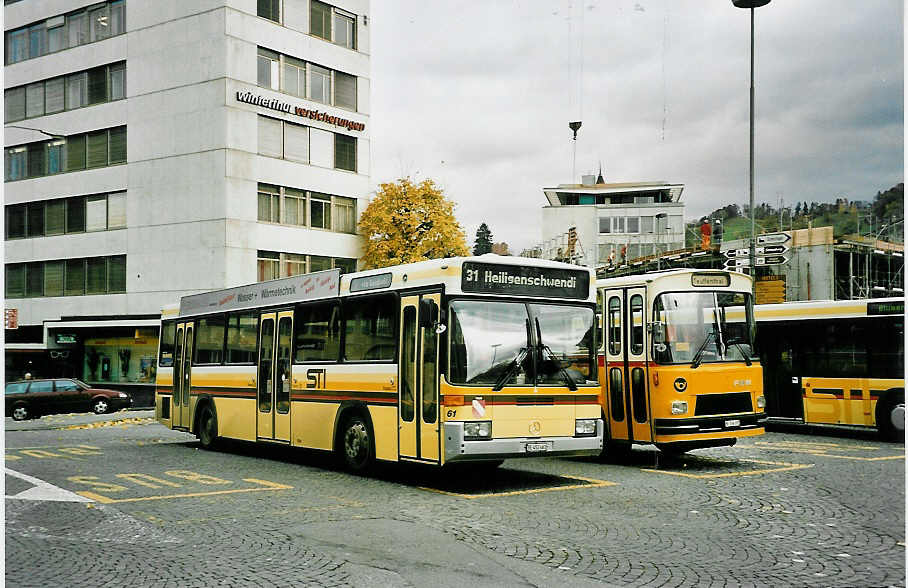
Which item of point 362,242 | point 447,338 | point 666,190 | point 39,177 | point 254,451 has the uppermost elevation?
point 666,190

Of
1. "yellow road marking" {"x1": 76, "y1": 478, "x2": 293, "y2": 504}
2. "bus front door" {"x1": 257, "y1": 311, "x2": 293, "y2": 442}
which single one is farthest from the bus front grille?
"bus front door" {"x1": 257, "y1": 311, "x2": 293, "y2": 442}

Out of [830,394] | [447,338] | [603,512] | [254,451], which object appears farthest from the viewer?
[830,394]

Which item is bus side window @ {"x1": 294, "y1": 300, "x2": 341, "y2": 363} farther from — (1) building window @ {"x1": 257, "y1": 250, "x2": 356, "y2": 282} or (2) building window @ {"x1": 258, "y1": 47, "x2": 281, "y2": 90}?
(2) building window @ {"x1": 258, "y1": 47, "x2": 281, "y2": 90}

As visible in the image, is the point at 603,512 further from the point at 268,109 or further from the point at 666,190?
the point at 666,190

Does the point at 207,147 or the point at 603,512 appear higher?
the point at 207,147

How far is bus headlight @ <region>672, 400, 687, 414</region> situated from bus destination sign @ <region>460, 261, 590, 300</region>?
2448mm

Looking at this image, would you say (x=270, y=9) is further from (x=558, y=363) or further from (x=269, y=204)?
(x=558, y=363)

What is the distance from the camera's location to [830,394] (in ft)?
69.4

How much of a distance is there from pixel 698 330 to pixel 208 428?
31.0ft

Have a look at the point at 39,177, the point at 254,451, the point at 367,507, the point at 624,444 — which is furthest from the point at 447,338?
the point at 39,177

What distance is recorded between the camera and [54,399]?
119 ft

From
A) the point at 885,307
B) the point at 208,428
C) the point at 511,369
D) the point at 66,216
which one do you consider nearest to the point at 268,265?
the point at 66,216

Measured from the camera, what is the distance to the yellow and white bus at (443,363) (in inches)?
489

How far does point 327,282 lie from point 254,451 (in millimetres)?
4868
